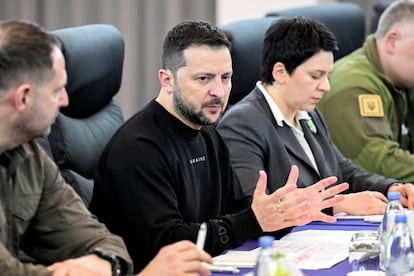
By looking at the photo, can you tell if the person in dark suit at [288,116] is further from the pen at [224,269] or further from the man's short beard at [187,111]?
the pen at [224,269]

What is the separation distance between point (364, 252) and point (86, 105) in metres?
1.10

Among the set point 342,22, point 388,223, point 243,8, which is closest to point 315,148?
point 388,223

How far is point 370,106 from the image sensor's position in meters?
3.75

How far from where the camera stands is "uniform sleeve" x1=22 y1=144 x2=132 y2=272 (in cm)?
229

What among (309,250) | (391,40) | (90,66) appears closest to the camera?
(309,250)

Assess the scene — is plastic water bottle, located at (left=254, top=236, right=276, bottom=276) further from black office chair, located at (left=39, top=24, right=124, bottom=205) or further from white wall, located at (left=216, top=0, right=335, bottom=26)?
white wall, located at (left=216, top=0, right=335, bottom=26)

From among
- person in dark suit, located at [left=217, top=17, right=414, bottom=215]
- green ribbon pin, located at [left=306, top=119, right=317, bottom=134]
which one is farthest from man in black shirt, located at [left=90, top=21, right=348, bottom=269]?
green ribbon pin, located at [left=306, top=119, right=317, bottom=134]

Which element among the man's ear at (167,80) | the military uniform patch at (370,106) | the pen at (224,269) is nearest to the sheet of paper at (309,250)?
the pen at (224,269)

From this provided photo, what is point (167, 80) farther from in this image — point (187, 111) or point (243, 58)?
point (243, 58)

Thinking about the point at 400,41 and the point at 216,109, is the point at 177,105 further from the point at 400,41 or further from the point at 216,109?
the point at 400,41

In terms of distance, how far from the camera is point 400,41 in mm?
3906

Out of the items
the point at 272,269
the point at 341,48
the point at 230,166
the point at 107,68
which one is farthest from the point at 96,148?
the point at 341,48

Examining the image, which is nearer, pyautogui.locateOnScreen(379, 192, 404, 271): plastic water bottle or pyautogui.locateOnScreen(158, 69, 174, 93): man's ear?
pyautogui.locateOnScreen(379, 192, 404, 271): plastic water bottle

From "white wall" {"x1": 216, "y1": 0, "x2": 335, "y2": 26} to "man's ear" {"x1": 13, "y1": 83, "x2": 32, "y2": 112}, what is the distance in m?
2.78
